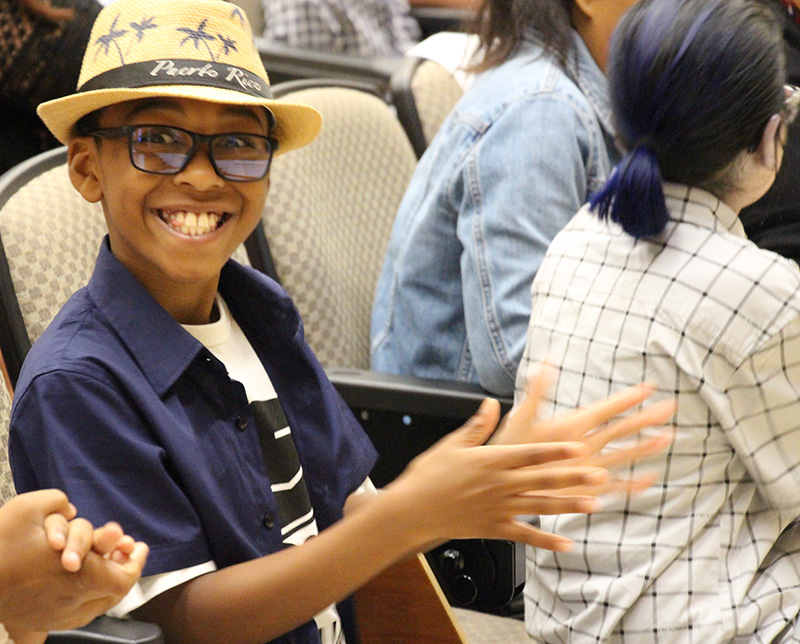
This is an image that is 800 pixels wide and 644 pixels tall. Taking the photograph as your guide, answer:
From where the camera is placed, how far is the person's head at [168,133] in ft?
3.46

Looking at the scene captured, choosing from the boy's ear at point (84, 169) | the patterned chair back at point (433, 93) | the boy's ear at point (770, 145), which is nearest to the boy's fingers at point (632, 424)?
the boy's ear at point (770, 145)

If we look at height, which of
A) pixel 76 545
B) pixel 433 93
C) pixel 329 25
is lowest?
pixel 329 25

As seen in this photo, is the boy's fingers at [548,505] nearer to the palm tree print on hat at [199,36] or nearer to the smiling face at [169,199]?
the smiling face at [169,199]

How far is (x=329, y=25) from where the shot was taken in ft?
10.2

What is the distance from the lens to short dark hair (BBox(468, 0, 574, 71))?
171cm

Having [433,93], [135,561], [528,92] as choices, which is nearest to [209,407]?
[135,561]

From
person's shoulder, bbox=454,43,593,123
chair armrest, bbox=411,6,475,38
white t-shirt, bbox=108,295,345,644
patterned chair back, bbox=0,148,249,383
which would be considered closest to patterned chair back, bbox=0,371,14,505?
patterned chair back, bbox=0,148,249,383

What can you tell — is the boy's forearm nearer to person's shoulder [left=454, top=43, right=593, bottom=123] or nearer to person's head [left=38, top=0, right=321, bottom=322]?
person's head [left=38, top=0, right=321, bottom=322]

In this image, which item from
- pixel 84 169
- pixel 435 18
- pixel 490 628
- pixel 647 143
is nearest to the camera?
pixel 84 169

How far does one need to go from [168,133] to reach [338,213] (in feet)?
2.73

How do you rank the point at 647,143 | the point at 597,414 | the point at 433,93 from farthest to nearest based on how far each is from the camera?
the point at 433,93 → the point at 647,143 → the point at 597,414

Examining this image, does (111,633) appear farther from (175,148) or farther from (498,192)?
(498,192)

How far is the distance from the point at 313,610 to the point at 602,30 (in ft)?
3.81

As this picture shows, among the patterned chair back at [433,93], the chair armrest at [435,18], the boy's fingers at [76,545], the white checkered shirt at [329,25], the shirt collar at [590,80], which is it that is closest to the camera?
the boy's fingers at [76,545]
